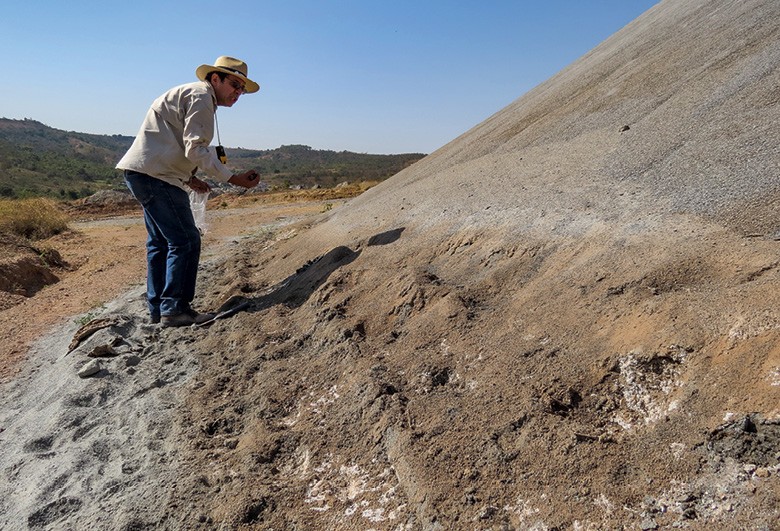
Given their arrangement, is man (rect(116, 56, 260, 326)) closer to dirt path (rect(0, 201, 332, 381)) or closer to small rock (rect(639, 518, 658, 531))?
dirt path (rect(0, 201, 332, 381))

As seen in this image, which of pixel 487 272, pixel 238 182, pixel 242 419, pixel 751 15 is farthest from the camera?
pixel 751 15

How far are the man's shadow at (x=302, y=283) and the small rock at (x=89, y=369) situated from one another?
3.22ft

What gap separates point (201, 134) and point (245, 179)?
0.45 meters

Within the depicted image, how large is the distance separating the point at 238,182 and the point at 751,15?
5507 mm

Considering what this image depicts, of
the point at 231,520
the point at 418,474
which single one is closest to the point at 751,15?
the point at 418,474

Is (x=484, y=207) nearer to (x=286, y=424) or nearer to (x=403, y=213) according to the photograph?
(x=403, y=213)

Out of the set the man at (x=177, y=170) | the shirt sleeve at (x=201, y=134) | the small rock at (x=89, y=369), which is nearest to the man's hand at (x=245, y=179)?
the man at (x=177, y=170)

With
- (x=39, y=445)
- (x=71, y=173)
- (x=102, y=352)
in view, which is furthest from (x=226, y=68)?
(x=71, y=173)

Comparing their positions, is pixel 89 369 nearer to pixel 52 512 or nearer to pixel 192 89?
pixel 52 512

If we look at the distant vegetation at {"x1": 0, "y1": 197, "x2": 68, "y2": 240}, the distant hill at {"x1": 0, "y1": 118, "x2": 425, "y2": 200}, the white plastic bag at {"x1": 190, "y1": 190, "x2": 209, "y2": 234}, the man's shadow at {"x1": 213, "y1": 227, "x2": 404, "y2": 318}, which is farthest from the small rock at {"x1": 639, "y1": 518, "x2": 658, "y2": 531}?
the distant hill at {"x1": 0, "y1": 118, "x2": 425, "y2": 200}

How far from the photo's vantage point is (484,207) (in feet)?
15.0

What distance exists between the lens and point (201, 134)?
13.2 ft

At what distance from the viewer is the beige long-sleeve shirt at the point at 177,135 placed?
4.01 metres

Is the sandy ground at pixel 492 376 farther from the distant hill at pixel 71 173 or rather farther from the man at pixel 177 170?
the distant hill at pixel 71 173
